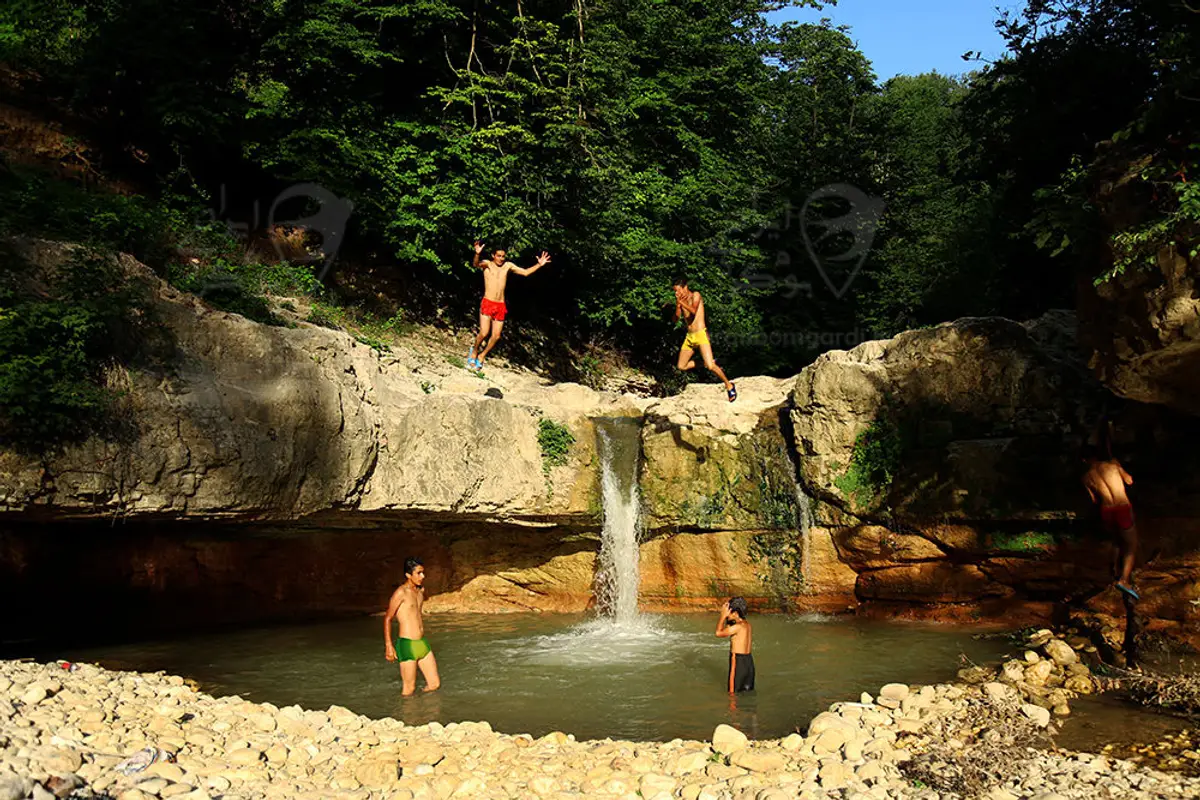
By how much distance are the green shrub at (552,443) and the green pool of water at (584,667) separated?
2257 millimetres

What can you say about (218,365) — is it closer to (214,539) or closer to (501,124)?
(214,539)

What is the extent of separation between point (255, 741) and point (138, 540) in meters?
5.64

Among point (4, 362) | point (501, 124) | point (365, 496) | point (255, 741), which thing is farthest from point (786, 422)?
point (4, 362)

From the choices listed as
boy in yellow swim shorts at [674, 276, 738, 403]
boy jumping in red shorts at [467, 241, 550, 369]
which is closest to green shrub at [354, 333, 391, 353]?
boy jumping in red shorts at [467, 241, 550, 369]

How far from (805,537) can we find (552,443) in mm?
3798

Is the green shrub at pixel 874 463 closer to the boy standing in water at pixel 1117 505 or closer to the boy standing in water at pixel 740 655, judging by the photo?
the boy standing in water at pixel 1117 505

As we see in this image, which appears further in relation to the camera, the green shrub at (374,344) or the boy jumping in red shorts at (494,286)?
the green shrub at (374,344)

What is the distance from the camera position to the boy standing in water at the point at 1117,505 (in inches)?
384

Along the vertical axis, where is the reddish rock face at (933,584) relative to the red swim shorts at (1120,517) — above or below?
below

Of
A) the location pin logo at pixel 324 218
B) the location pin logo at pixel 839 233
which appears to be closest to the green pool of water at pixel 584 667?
the location pin logo at pixel 324 218

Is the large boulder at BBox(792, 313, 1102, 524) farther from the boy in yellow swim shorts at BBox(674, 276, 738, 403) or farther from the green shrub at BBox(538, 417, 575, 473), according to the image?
the green shrub at BBox(538, 417, 575, 473)

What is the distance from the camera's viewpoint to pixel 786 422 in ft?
45.4

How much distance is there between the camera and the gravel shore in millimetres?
5996

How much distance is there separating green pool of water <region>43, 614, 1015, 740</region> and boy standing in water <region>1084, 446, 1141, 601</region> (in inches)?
61.3
